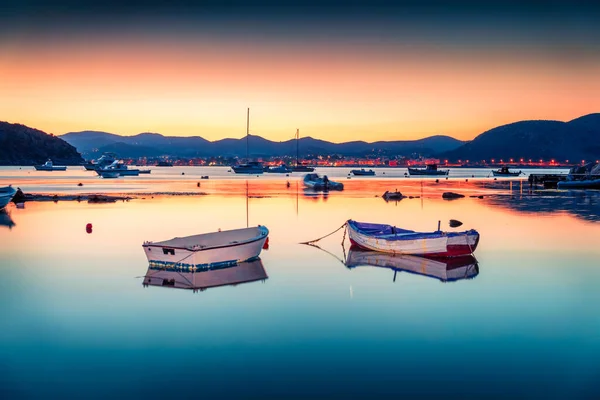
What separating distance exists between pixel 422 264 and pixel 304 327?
927 cm

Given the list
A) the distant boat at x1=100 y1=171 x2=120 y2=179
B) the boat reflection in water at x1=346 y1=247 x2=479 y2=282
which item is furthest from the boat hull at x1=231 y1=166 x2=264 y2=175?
the boat reflection in water at x1=346 y1=247 x2=479 y2=282

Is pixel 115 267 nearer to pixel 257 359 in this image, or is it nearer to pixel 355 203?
pixel 257 359

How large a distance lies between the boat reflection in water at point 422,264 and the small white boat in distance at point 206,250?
369cm

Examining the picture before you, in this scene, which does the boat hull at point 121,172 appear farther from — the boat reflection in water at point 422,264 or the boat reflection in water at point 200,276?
the boat reflection in water at point 200,276

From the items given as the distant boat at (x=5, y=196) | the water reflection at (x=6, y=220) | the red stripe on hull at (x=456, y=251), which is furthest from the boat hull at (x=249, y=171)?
the red stripe on hull at (x=456, y=251)

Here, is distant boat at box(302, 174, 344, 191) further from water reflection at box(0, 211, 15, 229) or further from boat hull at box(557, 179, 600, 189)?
water reflection at box(0, 211, 15, 229)

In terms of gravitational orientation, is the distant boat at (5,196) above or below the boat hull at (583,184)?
above

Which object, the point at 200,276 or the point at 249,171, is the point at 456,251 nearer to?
the point at 200,276

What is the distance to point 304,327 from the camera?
13.9 meters

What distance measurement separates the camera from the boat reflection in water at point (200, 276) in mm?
18202

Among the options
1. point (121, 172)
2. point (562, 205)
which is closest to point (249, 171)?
point (121, 172)

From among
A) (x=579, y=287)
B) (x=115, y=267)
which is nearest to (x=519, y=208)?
(x=579, y=287)

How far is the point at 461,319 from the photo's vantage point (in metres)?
14.6

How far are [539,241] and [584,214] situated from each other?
15.1 m
